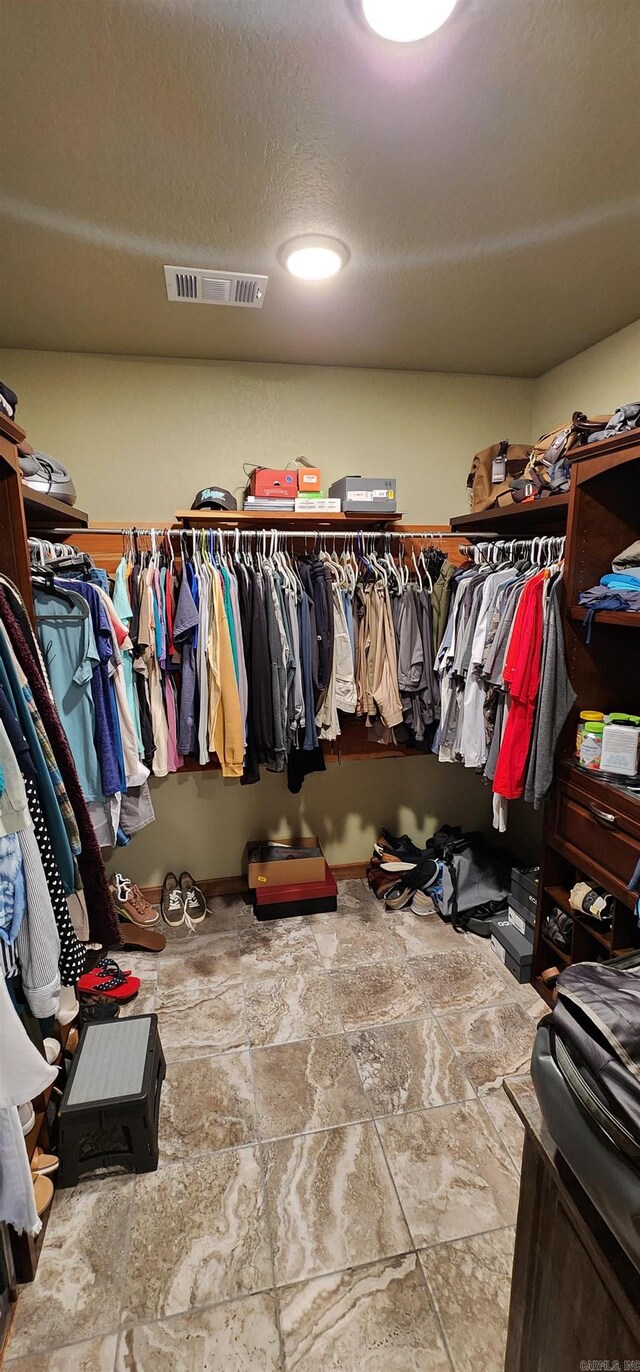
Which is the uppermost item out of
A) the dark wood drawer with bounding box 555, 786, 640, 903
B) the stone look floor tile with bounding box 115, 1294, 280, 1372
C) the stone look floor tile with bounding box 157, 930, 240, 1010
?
the dark wood drawer with bounding box 555, 786, 640, 903

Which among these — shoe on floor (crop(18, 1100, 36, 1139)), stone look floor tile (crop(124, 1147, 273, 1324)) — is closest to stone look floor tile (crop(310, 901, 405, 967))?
stone look floor tile (crop(124, 1147, 273, 1324))

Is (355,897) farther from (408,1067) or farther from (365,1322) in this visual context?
(365,1322)

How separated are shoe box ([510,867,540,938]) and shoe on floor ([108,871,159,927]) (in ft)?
5.57

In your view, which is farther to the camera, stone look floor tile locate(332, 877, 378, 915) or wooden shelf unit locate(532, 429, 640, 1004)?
stone look floor tile locate(332, 877, 378, 915)

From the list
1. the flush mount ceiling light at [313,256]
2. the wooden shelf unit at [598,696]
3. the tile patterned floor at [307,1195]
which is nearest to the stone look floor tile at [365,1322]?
the tile patterned floor at [307,1195]

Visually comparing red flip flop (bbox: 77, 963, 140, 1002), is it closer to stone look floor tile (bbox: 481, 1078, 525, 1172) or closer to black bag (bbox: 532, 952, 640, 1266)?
stone look floor tile (bbox: 481, 1078, 525, 1172)

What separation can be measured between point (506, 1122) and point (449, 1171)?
0.84 ft

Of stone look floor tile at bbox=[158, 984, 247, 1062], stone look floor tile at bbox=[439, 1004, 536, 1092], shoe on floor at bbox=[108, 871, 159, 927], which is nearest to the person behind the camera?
stone look floor tile at bbox=[439, 1004, 536, 1092]

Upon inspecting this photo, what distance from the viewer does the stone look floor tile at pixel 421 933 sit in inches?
102

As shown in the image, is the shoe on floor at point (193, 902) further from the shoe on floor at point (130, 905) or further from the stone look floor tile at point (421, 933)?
the stone look floor tile at point (421, 933)

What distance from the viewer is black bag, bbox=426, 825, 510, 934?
8.96ft

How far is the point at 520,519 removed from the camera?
2.51 m

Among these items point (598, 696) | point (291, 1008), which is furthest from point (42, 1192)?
point (598, 696)

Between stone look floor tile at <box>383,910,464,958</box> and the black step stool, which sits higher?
the black step stool
